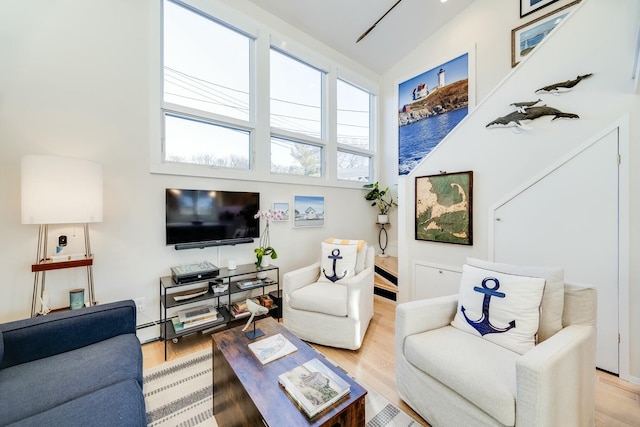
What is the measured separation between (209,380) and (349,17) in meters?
4.37

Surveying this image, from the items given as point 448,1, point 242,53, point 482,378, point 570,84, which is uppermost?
point 448,1

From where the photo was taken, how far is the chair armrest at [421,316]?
154 cm

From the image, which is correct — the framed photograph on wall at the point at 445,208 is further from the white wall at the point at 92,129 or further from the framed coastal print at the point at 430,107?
the white wall at the point at 92,129

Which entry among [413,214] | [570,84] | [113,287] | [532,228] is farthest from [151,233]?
[570,84]

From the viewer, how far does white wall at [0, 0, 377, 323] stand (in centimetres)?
182

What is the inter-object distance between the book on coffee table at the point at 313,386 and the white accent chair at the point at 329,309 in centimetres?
91

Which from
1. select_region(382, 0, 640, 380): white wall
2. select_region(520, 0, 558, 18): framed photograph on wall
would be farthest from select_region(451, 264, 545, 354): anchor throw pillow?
select_region(520, 0, 558, 18): framed photograph on wall

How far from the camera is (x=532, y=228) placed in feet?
7.12

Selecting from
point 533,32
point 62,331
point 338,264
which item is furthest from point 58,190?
point 533,32

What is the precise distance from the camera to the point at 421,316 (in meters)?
1.56

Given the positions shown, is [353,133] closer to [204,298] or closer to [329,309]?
[329,309]

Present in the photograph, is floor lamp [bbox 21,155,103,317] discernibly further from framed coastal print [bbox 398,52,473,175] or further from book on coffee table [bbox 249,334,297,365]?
framed coastal print [bbox 398,52,473,175]

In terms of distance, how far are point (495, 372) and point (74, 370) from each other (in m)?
2.06

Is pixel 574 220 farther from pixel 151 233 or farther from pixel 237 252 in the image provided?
pixel 151 233
